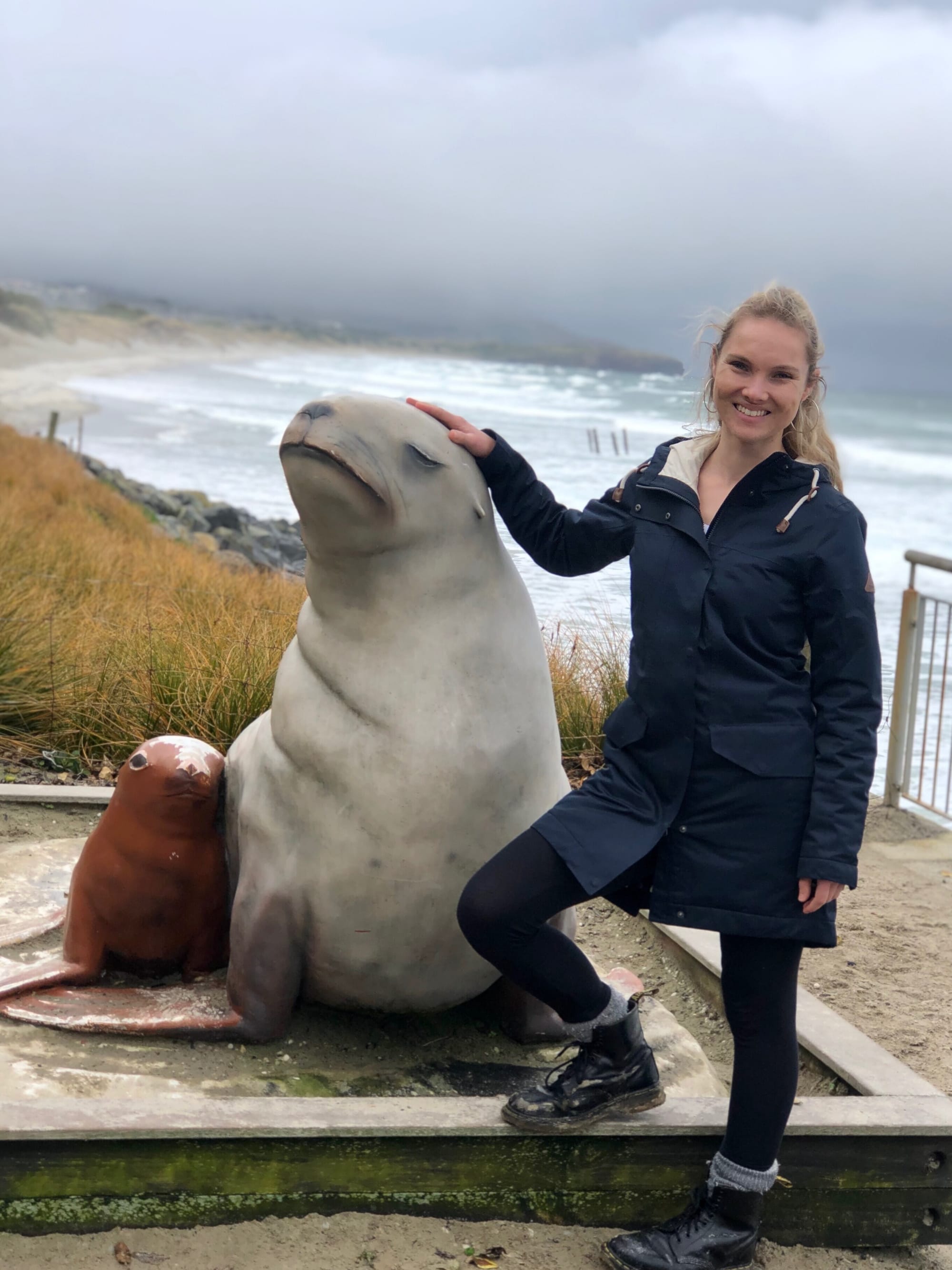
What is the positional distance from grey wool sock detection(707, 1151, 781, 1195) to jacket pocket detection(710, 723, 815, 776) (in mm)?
751

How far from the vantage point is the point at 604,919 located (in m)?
4.13

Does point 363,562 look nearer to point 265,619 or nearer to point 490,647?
point 490,647

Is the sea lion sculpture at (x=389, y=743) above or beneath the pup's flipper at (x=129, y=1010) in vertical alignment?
above

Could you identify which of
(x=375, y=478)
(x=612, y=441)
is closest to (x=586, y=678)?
(x=375, y=478)

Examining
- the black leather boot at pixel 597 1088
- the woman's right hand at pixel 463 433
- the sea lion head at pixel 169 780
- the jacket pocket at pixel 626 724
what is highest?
the woman's right hand at pixel 463 433

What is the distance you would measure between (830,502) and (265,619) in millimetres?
4005

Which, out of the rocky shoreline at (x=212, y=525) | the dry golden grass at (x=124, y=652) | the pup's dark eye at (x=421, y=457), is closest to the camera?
the pup's dark eye at (x=421, y=457)

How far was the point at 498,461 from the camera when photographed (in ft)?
9.18

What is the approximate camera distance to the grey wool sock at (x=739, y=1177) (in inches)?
96.3

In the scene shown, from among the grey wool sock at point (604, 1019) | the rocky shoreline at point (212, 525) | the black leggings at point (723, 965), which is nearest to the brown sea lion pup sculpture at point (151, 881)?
the black leggings at point (723, 965)

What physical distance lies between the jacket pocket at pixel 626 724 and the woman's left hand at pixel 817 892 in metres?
0.38

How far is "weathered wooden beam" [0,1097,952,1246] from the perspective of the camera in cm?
241

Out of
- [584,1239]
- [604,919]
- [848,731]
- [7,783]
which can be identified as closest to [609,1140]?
[584,1239]

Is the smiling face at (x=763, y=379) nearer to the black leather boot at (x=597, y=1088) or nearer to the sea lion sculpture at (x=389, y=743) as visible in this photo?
the sea lion sculpture at (x=389, y=743)
